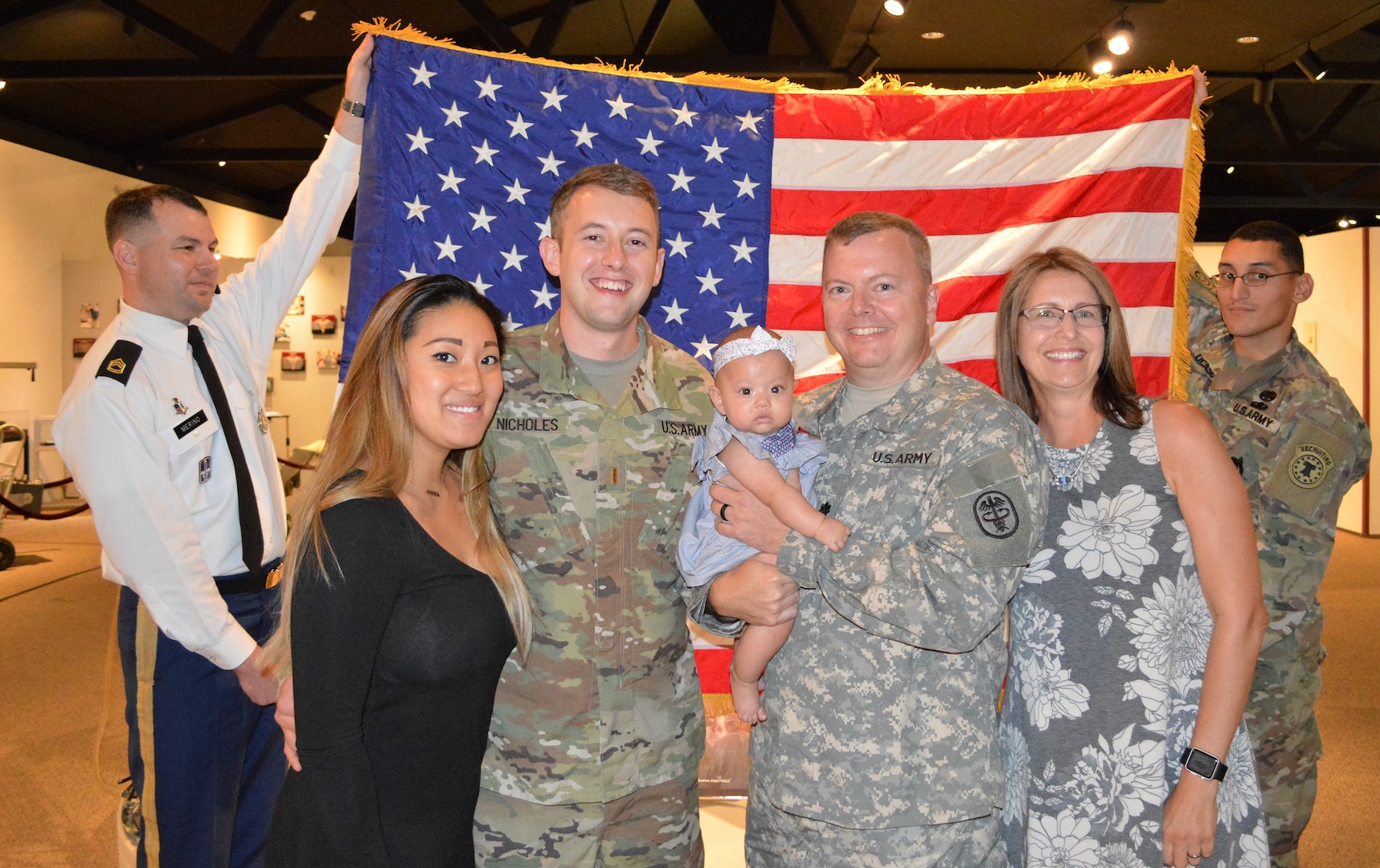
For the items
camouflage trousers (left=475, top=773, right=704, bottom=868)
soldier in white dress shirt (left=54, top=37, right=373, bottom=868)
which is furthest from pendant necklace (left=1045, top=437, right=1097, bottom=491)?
soldier in white dress shirt (left=54, top=37, right=373, bottom=868)

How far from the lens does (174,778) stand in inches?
104

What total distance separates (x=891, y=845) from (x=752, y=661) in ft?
1.56

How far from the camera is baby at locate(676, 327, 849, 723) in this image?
204 centimetres

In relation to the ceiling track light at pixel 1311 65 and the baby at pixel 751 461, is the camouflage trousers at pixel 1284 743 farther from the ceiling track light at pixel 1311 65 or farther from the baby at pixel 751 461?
the ceiling track light at pixel 1311 65

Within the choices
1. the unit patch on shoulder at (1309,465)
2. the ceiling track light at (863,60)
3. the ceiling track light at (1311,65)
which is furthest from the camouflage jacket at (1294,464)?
the ceiling track light at (1311,65)

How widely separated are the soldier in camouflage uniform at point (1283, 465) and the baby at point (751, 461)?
2075 millimetres

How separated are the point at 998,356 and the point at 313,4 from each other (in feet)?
25.9

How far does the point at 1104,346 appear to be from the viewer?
2.05m

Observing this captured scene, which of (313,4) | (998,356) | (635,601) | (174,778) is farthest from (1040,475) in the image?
(313,4)

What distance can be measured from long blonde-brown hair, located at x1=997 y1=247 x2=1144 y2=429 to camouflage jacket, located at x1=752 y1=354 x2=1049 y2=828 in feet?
0.65

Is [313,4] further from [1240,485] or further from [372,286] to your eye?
[1240,485]

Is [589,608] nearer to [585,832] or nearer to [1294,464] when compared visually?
[585,832]

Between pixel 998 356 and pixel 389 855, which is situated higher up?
pixel 998 356

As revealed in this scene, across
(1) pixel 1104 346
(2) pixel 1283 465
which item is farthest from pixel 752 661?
(2) pixel 1283 465
